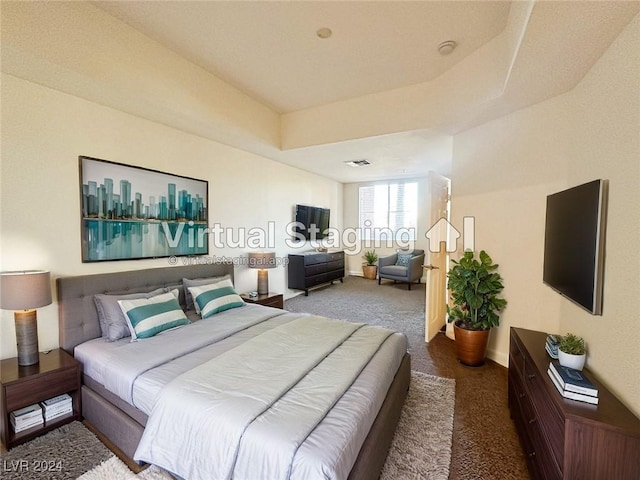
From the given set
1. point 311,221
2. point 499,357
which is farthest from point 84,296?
point 311,221

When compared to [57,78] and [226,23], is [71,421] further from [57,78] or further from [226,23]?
[226,23]

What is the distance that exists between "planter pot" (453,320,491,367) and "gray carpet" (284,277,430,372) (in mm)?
390

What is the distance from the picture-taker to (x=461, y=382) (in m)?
2.62

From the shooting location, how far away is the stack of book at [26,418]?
1.85 metres

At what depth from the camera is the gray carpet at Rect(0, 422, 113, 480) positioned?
1.63 metres

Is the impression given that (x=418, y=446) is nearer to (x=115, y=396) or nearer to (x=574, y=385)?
(x=574, y=385)

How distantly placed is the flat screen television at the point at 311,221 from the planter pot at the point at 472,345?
351 cm

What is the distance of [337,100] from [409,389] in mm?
3391

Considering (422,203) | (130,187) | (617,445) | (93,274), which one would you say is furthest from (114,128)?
(422,203)

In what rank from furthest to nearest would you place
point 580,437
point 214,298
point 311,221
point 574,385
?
point 311,221 → point 214,298 → point 574,385 → point 580,437

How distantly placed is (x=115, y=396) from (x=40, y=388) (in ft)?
1.73

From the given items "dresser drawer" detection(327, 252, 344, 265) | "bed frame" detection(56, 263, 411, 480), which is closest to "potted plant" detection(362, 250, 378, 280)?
"dresser drawer" detection(327, 252, 344, 265)

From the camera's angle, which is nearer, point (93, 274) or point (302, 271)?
point (93, 274)

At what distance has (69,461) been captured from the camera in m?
1.72
